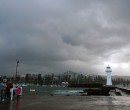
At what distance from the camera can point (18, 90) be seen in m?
27.4

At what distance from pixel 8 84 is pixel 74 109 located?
1041cm

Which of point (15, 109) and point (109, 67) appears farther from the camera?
point (109, 67)

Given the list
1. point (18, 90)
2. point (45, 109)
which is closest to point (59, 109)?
point (45, 109)

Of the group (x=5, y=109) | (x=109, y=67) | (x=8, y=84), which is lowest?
(x=5, y=109)

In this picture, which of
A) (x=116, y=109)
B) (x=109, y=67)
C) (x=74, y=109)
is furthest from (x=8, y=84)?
(x=109, y=67)

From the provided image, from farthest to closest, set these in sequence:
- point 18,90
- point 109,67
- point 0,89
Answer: point 109,67
point 18,90
point 0,89

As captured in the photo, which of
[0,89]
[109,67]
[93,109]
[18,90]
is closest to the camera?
[93,109]

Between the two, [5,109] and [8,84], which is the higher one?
[8,84]

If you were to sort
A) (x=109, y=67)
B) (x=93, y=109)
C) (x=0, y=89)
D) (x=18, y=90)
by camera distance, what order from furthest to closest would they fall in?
(x=109, y=67)
(x=18, y=90)
(x=0, y=89)
(x=93, y=109)

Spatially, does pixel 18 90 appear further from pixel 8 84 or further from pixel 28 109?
pixel 28 109

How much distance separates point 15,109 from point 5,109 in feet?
2.21

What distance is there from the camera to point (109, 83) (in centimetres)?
14025

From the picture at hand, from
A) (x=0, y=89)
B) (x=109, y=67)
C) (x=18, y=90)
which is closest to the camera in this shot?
(x=0, y=89)

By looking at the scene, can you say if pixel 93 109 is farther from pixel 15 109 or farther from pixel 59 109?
pixel 15 109
